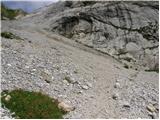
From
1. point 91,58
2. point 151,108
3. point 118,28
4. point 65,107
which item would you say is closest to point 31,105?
point 65,107

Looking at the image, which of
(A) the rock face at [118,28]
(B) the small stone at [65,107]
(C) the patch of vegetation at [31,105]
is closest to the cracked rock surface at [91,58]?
(A) the rock face at [118,28]

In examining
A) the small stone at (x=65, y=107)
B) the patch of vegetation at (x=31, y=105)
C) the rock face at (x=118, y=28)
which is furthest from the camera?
the rock face at (x=118, y=28)

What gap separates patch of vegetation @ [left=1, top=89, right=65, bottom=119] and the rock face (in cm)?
1703

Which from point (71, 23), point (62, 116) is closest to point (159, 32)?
point (71, 23)

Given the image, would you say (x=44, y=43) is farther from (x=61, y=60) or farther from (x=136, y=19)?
(x=136, y=19)

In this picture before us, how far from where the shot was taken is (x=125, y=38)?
3969 cm

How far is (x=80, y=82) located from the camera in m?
24.6

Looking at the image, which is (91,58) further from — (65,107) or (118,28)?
(65,107)

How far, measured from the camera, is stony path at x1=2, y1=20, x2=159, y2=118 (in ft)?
71.3

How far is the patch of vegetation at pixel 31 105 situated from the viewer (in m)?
19.2

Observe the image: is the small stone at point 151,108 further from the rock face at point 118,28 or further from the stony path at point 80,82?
the rock face at point 118,28

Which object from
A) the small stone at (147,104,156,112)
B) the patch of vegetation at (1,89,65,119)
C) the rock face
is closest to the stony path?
the small stone at (147,104,156,112)

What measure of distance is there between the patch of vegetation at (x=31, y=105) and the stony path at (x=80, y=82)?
0.80 metres

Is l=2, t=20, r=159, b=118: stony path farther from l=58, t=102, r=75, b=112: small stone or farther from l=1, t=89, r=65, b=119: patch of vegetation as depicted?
l=1, t=89, r=65, b=119: patch of vegetation
